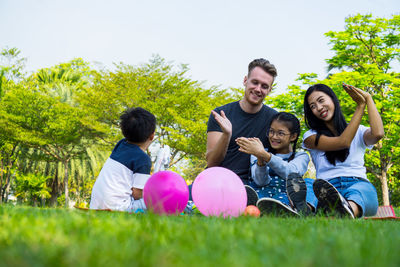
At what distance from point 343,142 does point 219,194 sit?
69.4 inches

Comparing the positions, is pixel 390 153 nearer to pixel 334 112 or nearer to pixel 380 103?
pixel 380 103

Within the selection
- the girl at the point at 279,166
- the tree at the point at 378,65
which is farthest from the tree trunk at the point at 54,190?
the girl at the point at 279,166

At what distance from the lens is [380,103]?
13.6 metres

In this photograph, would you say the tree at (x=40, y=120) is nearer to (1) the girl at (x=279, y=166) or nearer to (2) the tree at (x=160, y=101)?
(2) the tree at (x=160, y=101)

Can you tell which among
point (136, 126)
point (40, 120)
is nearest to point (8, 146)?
point (40, 120)

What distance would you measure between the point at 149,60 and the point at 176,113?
4861 millimetres

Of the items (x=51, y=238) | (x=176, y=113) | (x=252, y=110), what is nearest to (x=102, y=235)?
(x=51, y=238)

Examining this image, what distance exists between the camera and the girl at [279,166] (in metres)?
3.28

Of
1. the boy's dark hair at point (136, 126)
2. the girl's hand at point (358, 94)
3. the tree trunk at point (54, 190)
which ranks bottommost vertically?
the tree trunk at point (54, 190)

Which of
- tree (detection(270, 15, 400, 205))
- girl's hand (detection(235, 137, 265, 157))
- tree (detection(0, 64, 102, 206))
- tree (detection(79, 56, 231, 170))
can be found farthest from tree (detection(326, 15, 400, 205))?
tree (detection(0, 64, 102, 206))

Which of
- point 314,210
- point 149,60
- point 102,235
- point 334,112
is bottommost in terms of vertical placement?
point 314,210

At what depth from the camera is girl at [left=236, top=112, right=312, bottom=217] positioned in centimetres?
328

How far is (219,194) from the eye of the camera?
316 cm

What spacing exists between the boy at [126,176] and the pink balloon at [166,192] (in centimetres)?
65
